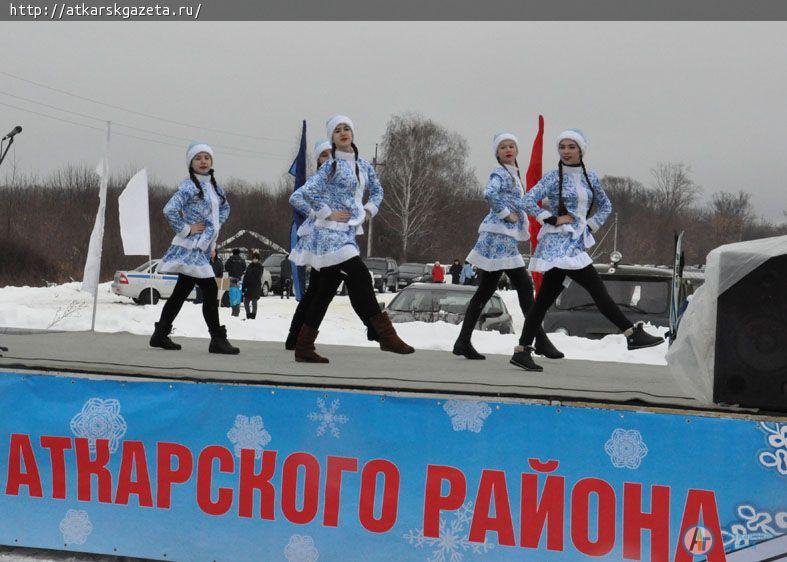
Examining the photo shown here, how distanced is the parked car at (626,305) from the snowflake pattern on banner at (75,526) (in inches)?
Answer: 276

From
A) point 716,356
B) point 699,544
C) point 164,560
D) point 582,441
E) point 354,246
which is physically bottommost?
point 164,560

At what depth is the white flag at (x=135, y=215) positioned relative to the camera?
1313cm

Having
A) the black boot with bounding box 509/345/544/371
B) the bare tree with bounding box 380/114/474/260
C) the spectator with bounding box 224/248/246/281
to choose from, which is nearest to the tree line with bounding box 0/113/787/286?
the bare tree with bounding box 380/114/474/260

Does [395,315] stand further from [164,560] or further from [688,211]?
[688,211]

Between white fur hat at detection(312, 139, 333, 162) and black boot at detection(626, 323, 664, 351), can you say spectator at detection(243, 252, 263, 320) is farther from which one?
black boot at detection(626, 323, 664, 351)

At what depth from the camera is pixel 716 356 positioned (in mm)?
3596

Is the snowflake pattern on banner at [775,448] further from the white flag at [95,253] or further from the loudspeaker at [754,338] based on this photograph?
the white flag at [95,253]

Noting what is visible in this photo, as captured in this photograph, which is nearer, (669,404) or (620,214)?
(669,404)

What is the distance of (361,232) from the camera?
6012 mm

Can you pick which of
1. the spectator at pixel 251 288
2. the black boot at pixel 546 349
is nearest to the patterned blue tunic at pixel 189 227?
the black boot at pixel 546 349

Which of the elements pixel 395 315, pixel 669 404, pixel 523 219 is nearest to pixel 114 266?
pixel 395 315

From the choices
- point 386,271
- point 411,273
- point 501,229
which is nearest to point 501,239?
point 501,229

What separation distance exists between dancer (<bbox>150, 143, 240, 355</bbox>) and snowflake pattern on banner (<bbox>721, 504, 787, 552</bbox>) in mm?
3759

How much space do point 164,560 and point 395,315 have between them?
9.06 metres
